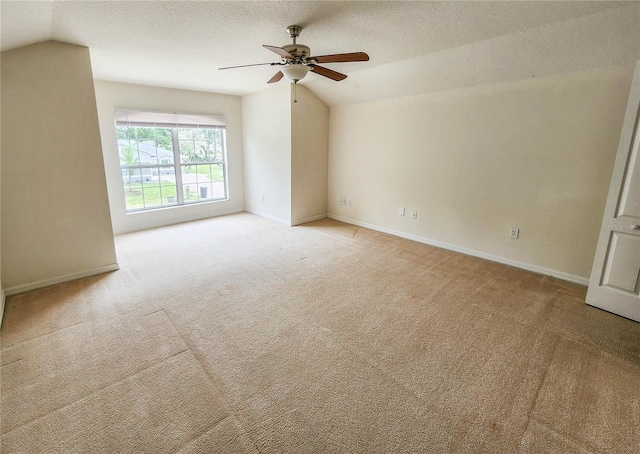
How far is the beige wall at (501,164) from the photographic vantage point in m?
2.99

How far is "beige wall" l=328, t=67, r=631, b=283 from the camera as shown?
9.80 ft

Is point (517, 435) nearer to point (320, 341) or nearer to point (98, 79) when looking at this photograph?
point (320, 341)

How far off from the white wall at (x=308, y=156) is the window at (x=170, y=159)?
5.22 feet

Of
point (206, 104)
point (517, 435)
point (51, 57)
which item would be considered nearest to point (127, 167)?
point (206, 104)

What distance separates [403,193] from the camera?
462 centimetres

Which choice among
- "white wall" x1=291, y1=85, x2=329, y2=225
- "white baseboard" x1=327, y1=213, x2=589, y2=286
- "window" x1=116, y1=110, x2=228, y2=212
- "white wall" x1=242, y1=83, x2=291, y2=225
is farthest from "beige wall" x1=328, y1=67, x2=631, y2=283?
"window" x1=116, y1=110, x2=228, y2=212

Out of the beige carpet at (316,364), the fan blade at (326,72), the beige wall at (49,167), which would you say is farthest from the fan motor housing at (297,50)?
the beige carpet at (316,364)

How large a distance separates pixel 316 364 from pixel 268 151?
162 inches

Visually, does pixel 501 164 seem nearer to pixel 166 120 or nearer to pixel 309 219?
pixel 309 219

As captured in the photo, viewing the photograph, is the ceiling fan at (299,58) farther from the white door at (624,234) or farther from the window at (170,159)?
the window at (170,159)

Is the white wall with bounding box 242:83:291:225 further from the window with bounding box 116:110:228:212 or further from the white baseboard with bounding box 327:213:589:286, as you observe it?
the white baseboard with bounding box 327:213:589:286

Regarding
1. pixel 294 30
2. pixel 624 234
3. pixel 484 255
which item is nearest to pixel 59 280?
pixel 294 30

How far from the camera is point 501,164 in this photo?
3590 mm

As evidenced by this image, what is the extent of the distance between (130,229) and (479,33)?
5.22 metres
